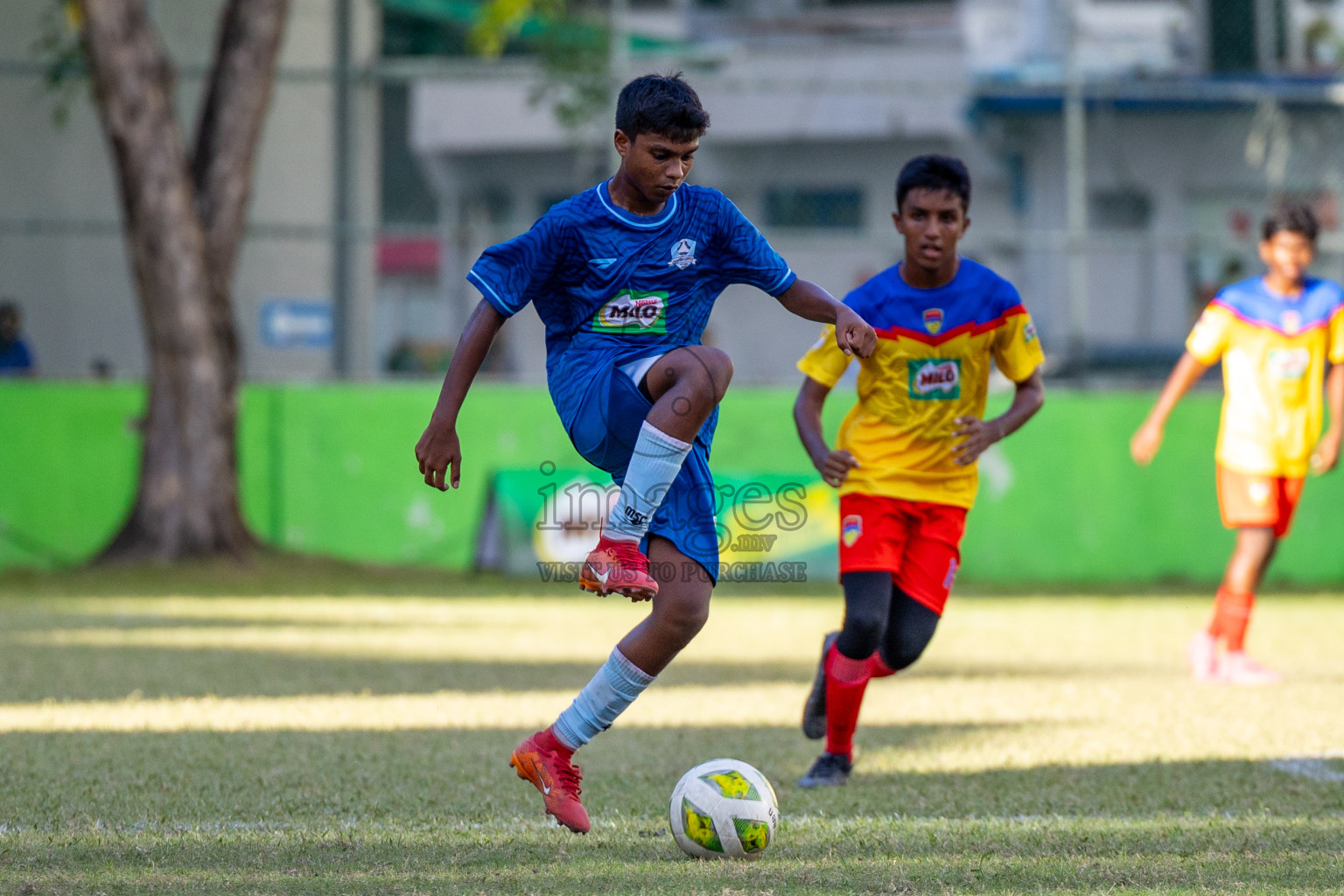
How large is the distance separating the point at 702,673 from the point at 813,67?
12690 mm

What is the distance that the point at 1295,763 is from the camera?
5.51 m

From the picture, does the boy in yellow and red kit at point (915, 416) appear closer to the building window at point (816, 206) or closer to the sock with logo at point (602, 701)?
the sock with logo at point (602, 701)

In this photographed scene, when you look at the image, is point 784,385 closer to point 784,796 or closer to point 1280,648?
point 1280,648

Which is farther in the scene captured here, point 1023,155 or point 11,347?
point 1023,155


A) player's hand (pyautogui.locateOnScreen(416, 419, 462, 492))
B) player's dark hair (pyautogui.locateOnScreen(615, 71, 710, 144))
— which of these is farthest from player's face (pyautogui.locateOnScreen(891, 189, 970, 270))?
player's hand (pyautogui.locateOnScreen(416, 419, 462, 492))

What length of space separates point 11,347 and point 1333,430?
1117cm

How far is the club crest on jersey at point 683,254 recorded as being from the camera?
439 centimetres

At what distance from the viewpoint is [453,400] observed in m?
4.18

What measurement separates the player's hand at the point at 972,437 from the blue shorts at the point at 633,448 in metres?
1.34

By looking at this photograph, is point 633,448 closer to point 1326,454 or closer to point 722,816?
point 722,816

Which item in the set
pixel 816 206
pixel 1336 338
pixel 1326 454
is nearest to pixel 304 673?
pixel 1326 454

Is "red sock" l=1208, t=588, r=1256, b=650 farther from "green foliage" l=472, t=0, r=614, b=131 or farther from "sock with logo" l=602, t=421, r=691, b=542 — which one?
"green foliage" l=472, t=0, r=614, b=131

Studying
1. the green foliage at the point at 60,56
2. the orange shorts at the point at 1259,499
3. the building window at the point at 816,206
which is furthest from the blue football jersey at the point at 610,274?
the building window at the point at 816,206

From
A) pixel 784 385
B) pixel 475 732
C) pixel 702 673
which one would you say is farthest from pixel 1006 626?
pixel 475 732
